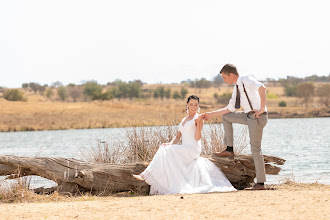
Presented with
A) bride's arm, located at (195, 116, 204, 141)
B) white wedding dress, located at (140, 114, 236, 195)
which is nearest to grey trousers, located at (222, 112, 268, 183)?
bride's arm, located at (195, 116, 204, 141)

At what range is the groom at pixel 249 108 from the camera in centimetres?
852

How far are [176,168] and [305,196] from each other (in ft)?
7.09

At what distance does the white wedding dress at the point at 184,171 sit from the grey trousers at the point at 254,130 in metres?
0.54

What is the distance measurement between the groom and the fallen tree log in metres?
0.66

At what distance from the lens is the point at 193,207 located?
24.1ft

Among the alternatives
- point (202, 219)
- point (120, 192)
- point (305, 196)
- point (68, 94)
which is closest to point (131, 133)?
point (120, 192)

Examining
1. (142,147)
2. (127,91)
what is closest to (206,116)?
(142,147)

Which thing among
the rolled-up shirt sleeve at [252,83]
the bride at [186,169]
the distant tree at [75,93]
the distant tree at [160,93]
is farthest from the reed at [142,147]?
the distant tree at [75,93]

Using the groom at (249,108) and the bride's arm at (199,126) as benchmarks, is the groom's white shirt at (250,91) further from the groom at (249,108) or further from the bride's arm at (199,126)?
the bride's arm at (199,126)

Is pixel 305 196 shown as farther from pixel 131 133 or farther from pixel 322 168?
pixel 322 168

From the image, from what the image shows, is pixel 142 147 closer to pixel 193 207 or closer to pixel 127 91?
pixel 193 207

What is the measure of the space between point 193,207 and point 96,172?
8.64 ft

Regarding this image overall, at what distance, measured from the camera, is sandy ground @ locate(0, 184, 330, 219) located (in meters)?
6.79

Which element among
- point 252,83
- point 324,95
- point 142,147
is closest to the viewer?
point 252,83
